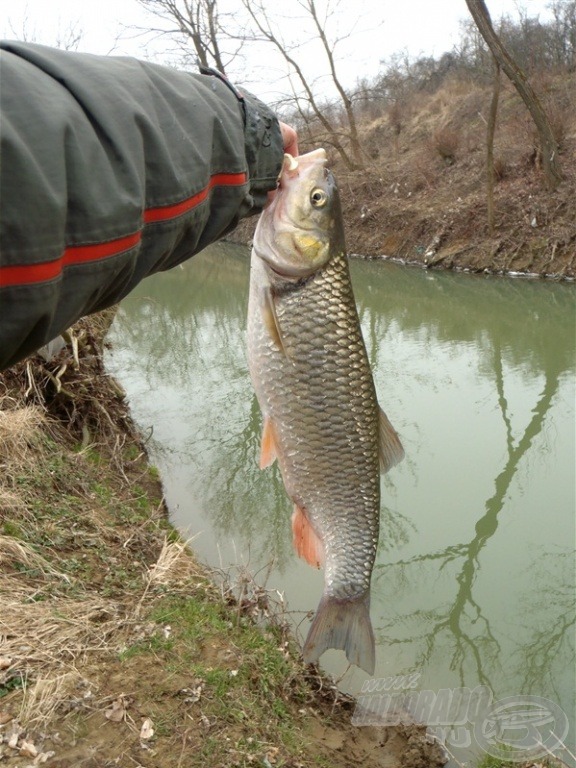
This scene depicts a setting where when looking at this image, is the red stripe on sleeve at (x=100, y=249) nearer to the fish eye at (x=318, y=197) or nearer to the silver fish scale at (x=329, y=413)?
the fish eye at (x=318, y=197)

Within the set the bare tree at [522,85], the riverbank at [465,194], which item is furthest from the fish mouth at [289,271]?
the bare tree at [522,85]

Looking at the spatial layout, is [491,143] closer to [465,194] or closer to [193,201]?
[465,194]

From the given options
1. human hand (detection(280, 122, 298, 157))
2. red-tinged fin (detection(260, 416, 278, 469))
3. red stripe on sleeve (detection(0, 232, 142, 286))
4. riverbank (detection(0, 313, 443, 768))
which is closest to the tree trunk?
riverbank (detection(0, 313, 443, 768))

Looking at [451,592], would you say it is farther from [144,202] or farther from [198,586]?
[144,202]

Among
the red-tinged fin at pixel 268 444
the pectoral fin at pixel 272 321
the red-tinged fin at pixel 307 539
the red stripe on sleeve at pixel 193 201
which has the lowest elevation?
the red-tinged fin at pixel 307 539

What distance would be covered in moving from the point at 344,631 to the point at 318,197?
138 centimetres

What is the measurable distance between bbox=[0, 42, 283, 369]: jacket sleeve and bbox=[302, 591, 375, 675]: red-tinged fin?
49.1 inches

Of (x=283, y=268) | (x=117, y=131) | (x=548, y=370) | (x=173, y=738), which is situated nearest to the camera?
(x=117, y=131)

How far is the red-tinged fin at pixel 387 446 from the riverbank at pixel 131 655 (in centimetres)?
148

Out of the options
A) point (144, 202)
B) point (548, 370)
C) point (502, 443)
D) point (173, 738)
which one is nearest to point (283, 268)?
point (144, 202)

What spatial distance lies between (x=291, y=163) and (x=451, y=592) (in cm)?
366

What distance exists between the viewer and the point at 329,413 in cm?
205

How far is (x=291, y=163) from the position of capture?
78.3 inches

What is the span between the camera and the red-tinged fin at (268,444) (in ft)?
6.97
